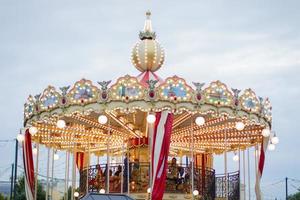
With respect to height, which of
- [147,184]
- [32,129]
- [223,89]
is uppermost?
[223,89]

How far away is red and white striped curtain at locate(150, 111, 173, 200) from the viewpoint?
648 inches

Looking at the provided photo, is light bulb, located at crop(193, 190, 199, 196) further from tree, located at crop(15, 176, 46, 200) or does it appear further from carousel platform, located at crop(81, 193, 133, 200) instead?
tree, located at crop(15, 176, 46, 200)

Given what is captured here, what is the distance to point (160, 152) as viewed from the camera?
662 inches

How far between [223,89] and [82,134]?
7.05 m

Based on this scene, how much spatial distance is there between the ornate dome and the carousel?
0.03m

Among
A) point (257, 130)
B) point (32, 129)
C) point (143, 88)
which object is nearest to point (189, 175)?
point (257, 130)

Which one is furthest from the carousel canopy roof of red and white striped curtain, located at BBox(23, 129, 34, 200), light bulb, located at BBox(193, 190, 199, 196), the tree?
the tree

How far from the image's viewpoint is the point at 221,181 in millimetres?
21875

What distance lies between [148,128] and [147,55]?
2.48m

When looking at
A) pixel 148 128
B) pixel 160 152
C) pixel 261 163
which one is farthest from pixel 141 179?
pixel 261 163

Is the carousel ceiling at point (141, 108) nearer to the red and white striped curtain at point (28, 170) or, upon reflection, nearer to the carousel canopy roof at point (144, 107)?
the carousel canopy roof at point (144, 107)

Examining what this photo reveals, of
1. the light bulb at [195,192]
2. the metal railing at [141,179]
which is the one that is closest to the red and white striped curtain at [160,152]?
the metal railing at [141,179]

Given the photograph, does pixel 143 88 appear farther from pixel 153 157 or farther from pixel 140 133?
pixel 140 133

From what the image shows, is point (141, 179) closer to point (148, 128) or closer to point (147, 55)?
point (148, 128)
